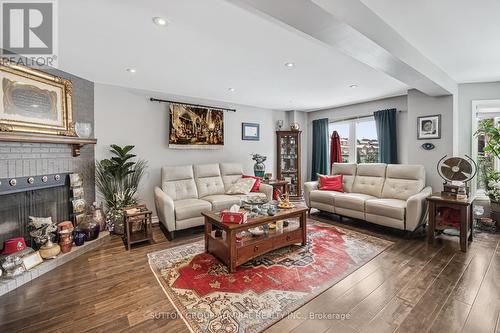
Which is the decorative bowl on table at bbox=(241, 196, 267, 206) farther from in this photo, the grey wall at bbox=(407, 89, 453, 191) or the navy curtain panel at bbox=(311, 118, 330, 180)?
the navy curtain panel at bbox=(311, 118, 330, 180)

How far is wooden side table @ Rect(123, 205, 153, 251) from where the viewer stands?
2.93 metres

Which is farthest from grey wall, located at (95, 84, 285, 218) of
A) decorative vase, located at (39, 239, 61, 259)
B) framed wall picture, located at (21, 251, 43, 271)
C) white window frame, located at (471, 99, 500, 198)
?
white window frame, located at (471, 99, 500, 198)

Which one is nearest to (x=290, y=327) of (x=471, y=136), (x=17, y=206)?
(x=17, y=206)

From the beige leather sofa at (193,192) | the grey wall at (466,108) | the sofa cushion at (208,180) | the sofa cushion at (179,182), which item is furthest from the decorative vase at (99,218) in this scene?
the grey wall at (466,108)

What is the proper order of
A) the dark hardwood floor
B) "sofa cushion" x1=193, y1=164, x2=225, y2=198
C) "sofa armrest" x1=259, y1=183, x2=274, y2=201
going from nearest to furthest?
the dark hardwood floor < "sofa cushion" x1=193, y1=164, x2=225, y2=198 < "sofa armrest" x1=259, y1=183, x2=274, y2=201

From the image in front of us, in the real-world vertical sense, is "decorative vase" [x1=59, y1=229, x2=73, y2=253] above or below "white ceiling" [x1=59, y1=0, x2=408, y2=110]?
below

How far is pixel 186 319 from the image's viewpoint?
5.50 feet

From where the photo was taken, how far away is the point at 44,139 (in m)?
2.51

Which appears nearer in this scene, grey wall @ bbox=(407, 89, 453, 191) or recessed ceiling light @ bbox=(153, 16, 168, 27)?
recessed ceiling light @ bbox=(153, 16, 168, 27)

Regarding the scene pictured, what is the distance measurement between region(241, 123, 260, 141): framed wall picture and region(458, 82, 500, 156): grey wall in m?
3.69

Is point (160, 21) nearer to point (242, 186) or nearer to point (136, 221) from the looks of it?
point (136, 221)

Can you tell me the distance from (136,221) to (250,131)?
10.3 ft

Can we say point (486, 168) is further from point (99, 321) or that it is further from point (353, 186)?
point (99, 321)

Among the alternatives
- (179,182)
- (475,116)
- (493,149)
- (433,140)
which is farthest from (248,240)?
(475,116)
